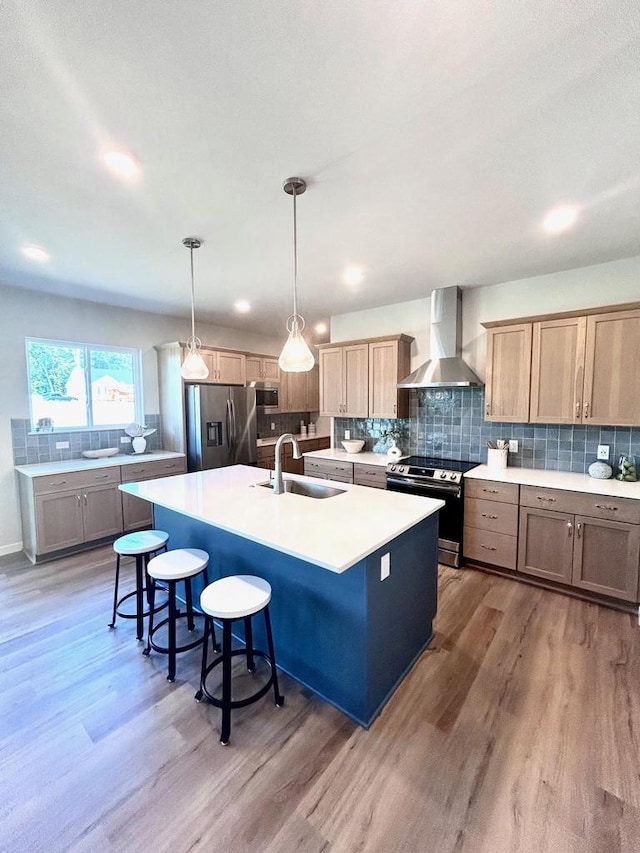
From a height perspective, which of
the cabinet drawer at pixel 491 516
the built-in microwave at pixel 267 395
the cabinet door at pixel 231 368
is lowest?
the cabinet drawer at pixel 491 516

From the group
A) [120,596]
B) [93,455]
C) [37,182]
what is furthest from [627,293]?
[93,455]

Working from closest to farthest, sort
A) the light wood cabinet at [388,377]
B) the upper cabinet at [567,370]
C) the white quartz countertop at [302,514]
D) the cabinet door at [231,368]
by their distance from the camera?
the white quartz countertop at [302,514] → the upper cabinet at [567,370] → the light wood cabinet at [388,377] → the cabinet door at [231,368]

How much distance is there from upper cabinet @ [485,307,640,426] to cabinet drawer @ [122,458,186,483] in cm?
358

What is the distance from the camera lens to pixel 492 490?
3.12 m

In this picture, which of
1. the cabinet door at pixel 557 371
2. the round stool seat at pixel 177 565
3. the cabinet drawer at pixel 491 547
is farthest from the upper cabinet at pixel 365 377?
the round stool seat at pixel 177 565

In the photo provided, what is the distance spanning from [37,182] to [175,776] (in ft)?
9.58

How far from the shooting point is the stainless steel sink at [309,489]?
2596 mm

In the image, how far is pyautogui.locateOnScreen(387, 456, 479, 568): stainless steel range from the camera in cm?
328

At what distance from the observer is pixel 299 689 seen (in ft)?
6.42

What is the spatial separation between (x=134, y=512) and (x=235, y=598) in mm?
2868

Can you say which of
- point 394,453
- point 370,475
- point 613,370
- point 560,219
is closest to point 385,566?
point 370,475

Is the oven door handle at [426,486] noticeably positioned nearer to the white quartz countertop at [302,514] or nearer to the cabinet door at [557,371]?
the cabinet door at [557,371]

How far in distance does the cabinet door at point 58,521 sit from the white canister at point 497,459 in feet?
13.6

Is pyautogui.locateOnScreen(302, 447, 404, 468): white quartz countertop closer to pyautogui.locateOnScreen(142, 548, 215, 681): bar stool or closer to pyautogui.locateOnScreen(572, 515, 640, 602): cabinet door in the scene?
pyautogui.locateOnScreen(572, 515, 640, 602): cabinet door
